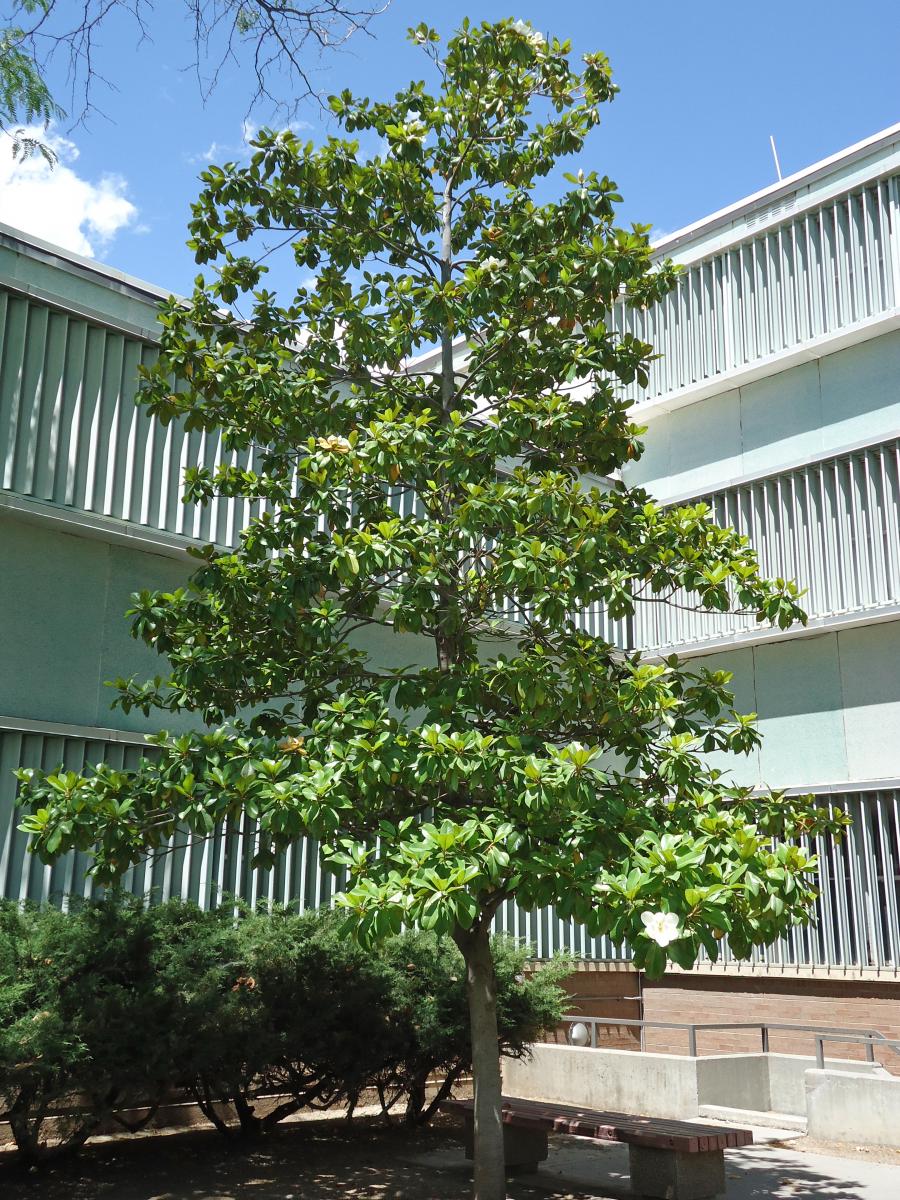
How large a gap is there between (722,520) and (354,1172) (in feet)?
37.0

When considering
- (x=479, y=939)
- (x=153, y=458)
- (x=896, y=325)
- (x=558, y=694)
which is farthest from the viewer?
(x=896, y=325)

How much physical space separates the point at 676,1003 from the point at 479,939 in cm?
964

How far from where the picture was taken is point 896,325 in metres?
15.5

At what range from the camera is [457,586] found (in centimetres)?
776

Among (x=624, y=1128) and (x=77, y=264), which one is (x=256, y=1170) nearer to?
(x=624, y=1128)

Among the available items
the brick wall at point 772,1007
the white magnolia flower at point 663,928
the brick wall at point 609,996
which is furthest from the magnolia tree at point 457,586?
the brick wall at point 609,996

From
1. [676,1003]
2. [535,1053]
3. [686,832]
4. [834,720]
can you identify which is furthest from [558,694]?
[676,1003]

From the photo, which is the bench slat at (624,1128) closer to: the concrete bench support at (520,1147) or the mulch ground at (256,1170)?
the concrete bench support at (520,1147)

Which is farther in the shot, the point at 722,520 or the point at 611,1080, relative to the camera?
the point at 722,520

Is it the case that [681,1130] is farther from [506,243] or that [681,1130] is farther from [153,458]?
[153,458]

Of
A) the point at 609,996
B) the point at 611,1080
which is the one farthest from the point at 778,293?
the point at 611,1080

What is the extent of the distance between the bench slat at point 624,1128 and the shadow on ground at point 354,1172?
1.46 feet

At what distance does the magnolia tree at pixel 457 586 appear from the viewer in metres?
6.29

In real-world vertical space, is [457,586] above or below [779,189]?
below
